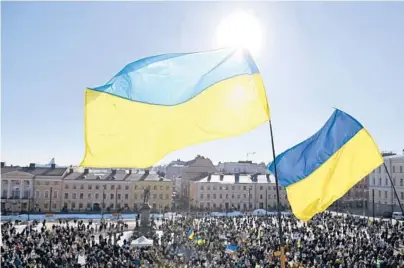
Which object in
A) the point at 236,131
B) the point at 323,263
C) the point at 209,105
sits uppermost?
the point at 209,105

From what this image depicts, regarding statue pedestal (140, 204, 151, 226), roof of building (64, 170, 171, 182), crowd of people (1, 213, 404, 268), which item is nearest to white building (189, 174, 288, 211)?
roof of building (64, 170, 171, 182)

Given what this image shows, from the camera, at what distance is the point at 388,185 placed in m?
64.7

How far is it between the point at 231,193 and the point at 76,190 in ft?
87.7

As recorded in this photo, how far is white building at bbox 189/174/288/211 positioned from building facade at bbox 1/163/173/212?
5986 millimetres

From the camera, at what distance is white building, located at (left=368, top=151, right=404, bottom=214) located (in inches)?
2466

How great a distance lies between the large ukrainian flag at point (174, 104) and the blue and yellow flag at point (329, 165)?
7.65ft

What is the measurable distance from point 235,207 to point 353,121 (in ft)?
215

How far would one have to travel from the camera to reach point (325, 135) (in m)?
9.81

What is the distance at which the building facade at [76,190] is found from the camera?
63678 millimetres

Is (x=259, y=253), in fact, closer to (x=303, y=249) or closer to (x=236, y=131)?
(x=303, y=249)

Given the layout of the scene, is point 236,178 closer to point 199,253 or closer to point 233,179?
point 233,179

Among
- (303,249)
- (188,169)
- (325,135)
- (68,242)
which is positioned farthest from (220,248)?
(188,169)

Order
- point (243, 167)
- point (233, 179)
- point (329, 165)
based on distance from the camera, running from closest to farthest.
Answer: point (329, 165) < point (233, 179) < point (243, 167)

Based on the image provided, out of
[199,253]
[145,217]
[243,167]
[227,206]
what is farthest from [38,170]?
[243,167]
